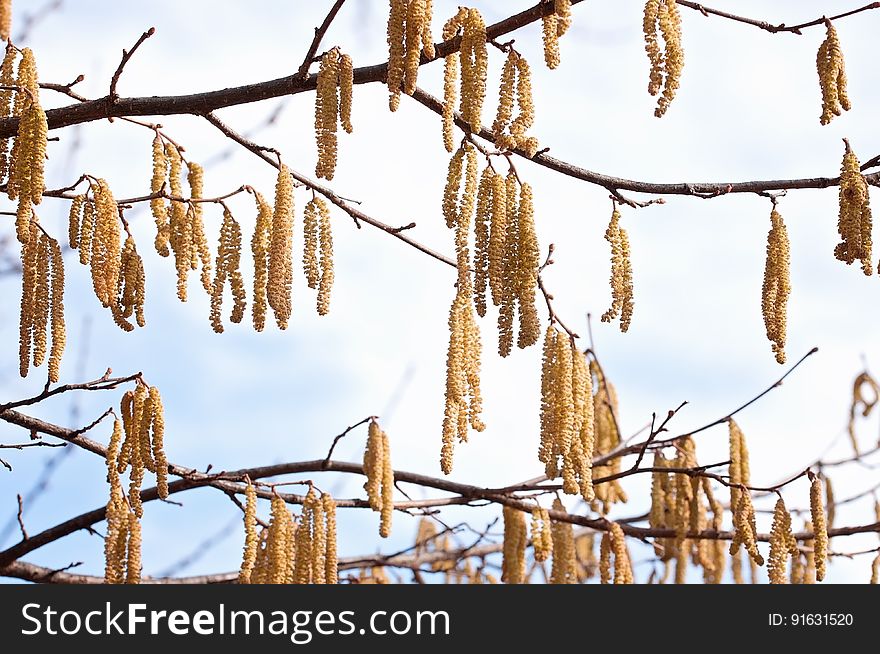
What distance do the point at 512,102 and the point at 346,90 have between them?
44cm

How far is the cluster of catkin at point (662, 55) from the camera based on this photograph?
289 cm

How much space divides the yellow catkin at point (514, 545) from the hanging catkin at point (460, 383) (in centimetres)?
136

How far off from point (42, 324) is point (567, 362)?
1525 millimetres

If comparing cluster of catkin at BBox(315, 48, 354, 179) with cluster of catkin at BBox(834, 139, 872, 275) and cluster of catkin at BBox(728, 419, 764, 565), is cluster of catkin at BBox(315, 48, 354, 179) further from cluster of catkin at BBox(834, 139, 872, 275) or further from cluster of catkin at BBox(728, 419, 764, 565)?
cluster of catkin at BBox(728, 419, 764, 565)

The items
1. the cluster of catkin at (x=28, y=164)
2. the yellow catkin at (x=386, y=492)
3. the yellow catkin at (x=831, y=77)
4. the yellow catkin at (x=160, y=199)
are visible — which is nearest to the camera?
the cluster of catkin at (x=28, y=164)

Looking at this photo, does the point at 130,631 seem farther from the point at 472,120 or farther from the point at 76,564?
the point at 472,120

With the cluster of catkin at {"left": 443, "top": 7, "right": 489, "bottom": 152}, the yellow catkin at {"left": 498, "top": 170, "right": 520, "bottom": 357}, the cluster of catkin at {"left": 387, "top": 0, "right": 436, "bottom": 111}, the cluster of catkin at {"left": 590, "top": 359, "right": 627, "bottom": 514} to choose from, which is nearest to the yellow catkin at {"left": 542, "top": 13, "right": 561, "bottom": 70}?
the cluster of catkin at {"left": 443, "top": 7, "right": 489, "bottom": 152}

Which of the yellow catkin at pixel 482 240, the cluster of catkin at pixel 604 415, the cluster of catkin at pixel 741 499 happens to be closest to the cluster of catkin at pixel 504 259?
the yellow catkin at pixel 482 240

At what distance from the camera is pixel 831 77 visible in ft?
10.2

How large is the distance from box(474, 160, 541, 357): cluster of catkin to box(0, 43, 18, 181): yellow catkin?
1306 millimetres

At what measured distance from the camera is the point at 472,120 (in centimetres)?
290

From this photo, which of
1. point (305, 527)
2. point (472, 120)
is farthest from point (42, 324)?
point (472, 120)

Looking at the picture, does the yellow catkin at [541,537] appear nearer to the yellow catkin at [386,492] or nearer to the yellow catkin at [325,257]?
the yellow catkin at [386,492]

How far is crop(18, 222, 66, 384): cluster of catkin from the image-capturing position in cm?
323
